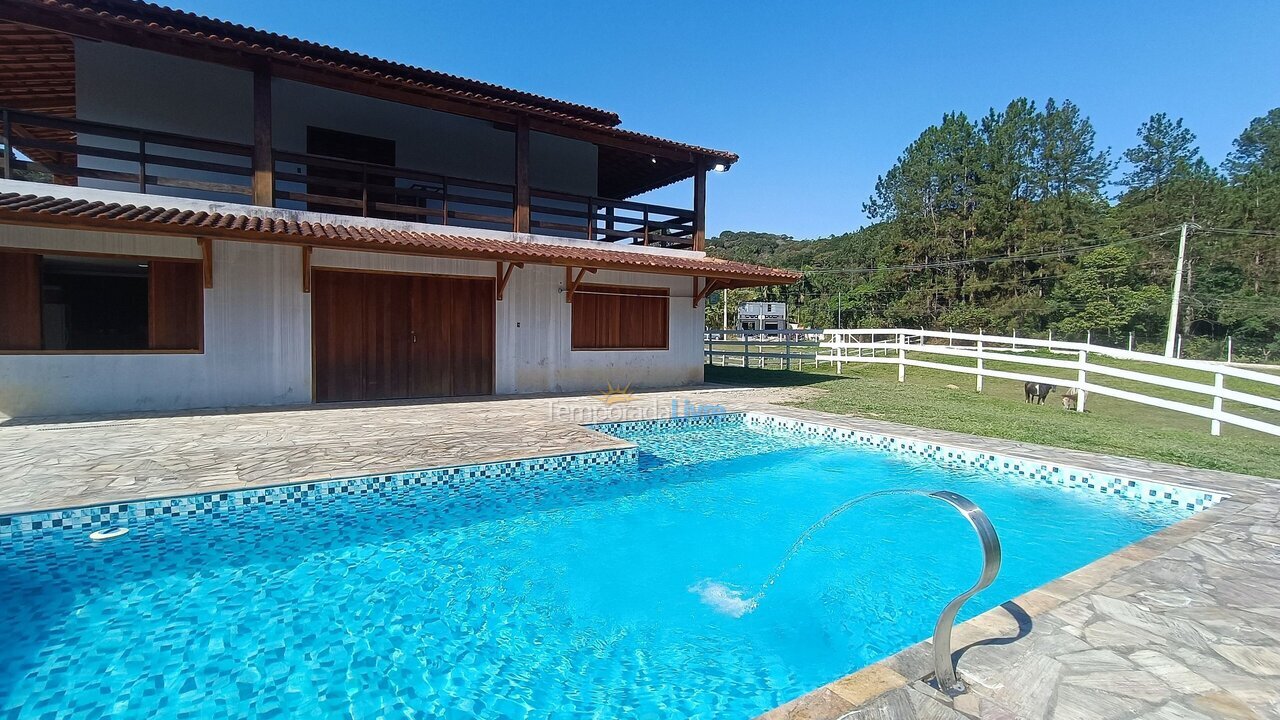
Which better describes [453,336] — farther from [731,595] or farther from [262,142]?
[731,595]

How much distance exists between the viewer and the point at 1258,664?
242 centimetres

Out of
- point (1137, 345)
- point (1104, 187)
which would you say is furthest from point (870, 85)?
point (1104, 187)

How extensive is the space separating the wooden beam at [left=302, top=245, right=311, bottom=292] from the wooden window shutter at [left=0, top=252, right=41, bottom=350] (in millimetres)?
3185

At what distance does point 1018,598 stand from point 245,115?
12.9 metres

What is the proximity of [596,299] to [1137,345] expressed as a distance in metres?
36.7

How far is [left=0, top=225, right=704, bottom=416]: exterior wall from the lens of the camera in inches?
307

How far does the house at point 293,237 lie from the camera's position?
311 inches

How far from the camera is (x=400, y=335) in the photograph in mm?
10320

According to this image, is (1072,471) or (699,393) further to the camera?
(699,393)

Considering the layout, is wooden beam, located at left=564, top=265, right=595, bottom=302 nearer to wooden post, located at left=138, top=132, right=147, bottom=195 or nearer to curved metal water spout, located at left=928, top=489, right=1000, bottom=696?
wooden post, located at left=138, top=132, right=147, bottom=195

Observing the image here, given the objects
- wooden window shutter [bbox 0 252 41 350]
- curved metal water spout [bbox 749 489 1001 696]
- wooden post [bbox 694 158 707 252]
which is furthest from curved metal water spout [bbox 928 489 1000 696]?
wooden post [bbox 694 158 707 252]

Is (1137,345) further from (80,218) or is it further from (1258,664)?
(80,218)

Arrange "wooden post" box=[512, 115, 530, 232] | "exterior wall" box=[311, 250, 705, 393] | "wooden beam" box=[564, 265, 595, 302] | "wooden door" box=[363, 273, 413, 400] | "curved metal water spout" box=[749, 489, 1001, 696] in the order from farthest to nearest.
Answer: "wooden beam" box=[564, 265, 595, 302], "wooden post" box=[512, 115, 530, 232], "exterior wall" box=[311, 250, 705, 393], "wooden door" box=[363, 273, 413, 400], "curved metal water spout" box=[749, 489, 1001, 696]

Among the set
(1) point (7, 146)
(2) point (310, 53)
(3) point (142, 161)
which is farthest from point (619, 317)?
(1) point (7, 146)
